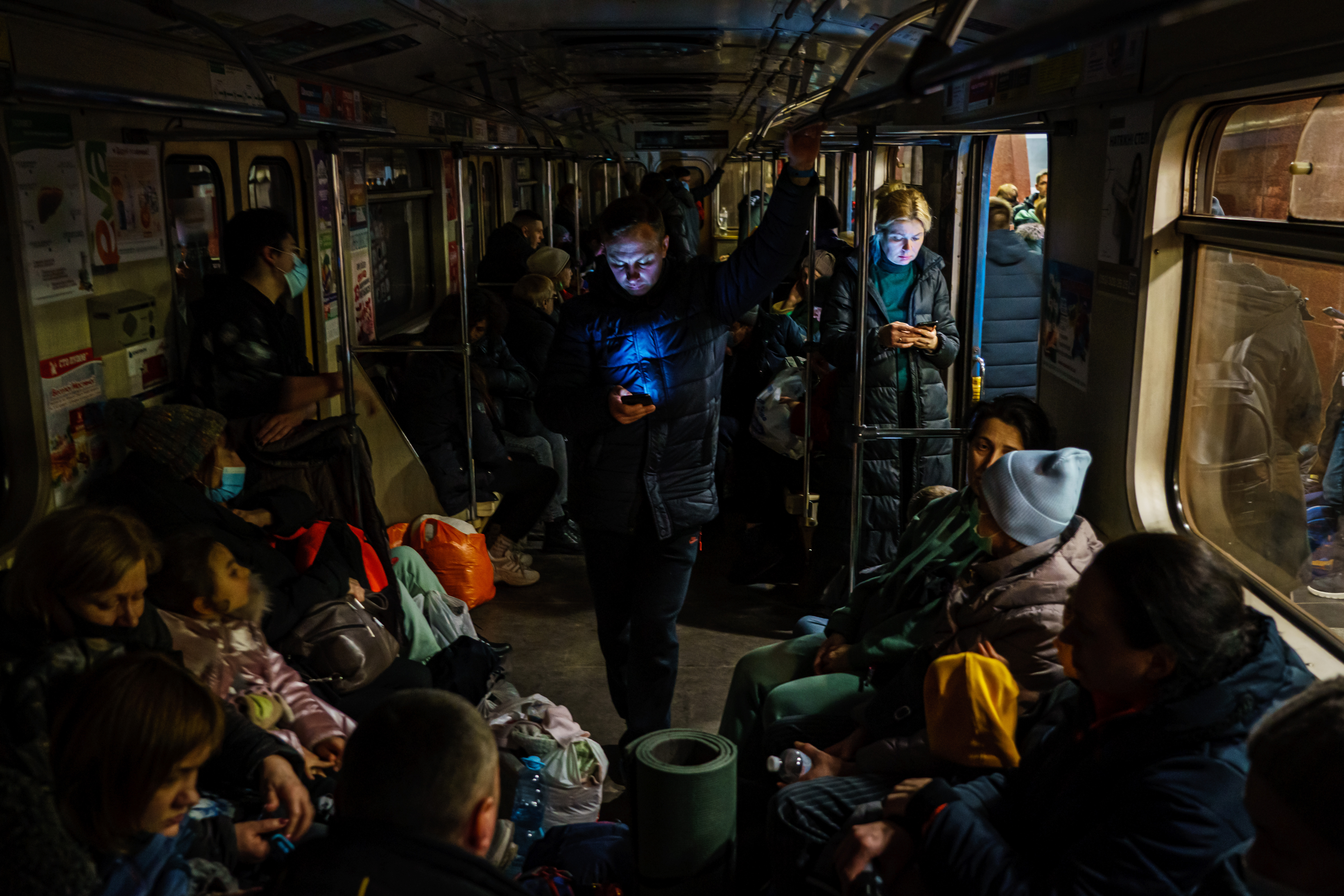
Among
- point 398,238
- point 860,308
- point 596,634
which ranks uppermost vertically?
point 398,238

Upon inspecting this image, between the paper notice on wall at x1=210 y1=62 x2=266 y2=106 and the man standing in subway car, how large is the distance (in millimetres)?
1747

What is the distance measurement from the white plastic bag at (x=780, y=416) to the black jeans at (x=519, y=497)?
121 cm

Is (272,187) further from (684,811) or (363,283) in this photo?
(684,811)

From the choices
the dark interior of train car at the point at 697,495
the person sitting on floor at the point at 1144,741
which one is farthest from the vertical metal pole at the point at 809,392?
the person sitting on floor at the point at 1144,741

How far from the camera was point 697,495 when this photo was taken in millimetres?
3275

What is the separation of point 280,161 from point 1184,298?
3709 mm

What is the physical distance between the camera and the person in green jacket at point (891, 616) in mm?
2814

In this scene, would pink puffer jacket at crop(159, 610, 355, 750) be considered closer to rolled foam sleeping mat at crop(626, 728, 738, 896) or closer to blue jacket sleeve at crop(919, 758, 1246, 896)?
rolled foam sleeping mat at crop(626, 728, 738, 896)

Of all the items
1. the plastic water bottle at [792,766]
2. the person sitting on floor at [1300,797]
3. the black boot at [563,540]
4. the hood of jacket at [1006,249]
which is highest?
the hood of jacket at [1006,249]

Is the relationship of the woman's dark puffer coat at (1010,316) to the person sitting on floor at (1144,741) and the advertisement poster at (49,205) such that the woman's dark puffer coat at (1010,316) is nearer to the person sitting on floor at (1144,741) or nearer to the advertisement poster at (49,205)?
the person sitting on floor at (1144,741)

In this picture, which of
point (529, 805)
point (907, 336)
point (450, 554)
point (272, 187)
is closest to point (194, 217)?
point (272, 187)

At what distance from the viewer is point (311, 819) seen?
7.89 ft

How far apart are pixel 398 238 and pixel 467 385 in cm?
229

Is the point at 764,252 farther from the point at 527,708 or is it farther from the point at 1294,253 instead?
the point at 527,708
